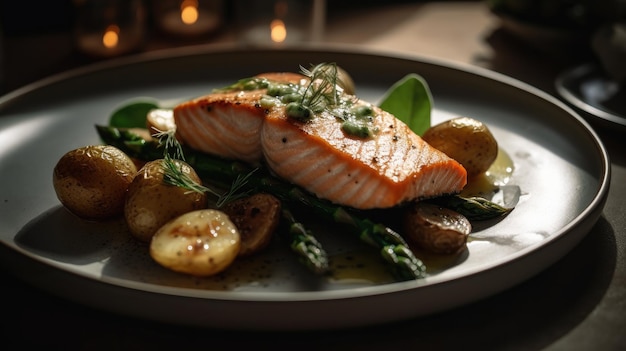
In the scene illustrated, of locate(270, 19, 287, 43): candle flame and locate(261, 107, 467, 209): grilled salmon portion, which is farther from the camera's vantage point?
locate(270, 19, 287, 43): candle flame

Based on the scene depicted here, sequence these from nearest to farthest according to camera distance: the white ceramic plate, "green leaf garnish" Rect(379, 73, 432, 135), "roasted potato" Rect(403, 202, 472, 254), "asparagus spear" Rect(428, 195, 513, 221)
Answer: the white ceramic plate → "roasted potato" Rect(403, 202, 472, 254) → "asparagus spear" Rect(428, 195, 513, 221) → "green leaf garnish" Rect(379, 73, 432, 135)

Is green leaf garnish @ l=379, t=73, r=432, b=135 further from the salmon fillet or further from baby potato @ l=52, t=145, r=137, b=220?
baby potato @ l=52, t=145, r=137, b=220

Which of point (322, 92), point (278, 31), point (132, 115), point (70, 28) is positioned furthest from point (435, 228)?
point (70, 28)

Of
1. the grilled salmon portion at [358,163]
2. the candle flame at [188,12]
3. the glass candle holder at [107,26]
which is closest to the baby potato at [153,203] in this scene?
the grilled salmon portion at [358,163]

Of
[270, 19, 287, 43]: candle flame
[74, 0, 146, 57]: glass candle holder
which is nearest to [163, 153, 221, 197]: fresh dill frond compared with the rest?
[74, 0, 146, 57]: glass candle holder

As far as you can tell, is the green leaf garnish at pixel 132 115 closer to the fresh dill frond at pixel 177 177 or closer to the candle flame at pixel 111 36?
the fresh dill frond at pixel 177 177

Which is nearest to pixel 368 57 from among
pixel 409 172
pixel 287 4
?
pixel 287 4

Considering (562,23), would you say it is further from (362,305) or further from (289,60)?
(362,305)
